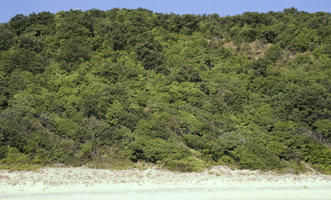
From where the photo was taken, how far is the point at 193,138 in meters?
18.0

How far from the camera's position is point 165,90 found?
23.1 metres

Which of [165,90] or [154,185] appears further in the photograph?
[165,90]

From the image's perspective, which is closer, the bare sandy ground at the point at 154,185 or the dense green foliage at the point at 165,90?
the bare sandy ground at the point at 154,185

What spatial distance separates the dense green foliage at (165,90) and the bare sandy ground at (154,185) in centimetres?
122

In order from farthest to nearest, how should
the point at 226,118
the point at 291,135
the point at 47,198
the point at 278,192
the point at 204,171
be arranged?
the point at 226,118, the point at 291,135, the point at 204,171, the point at 278,192, the point at 47,198

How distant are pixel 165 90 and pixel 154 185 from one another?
35.2ft

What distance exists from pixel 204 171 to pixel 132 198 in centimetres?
521

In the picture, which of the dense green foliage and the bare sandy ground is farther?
the dense green foliage

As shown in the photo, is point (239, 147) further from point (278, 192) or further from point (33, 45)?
point (33, 45)

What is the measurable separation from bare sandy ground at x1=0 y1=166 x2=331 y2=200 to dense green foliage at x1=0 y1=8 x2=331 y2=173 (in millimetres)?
1217

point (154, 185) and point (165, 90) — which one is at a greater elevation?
point (165, 90)

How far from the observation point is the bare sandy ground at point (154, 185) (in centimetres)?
1191

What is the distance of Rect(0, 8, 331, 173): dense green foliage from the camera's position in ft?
55.5

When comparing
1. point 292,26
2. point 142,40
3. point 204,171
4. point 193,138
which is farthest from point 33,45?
point 292,26
